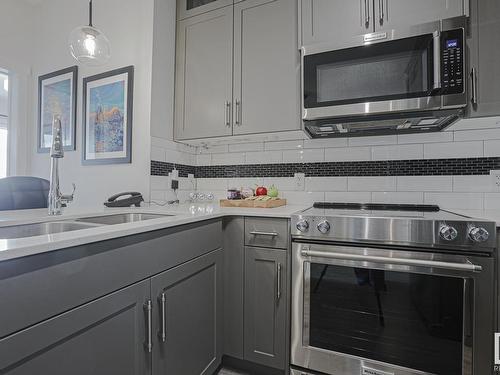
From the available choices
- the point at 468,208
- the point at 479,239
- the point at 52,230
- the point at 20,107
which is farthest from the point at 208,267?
the point at 20,107

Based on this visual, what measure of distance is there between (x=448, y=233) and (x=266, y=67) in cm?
140

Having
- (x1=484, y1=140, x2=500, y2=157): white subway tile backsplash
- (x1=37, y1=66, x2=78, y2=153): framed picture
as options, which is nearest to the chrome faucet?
(x1=37, y1=66, x2=78, y2=153): framed picture

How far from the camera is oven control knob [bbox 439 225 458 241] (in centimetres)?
116

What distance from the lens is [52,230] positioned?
3.93ft

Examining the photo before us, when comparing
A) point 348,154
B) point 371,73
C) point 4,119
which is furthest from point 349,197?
point 4,119

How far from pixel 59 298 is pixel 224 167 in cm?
171

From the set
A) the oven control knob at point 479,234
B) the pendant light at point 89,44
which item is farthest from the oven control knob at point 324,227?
the pendant light at point 89,44

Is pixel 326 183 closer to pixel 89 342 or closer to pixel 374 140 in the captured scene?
pixel 374 140

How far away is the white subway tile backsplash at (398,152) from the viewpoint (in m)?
1.77

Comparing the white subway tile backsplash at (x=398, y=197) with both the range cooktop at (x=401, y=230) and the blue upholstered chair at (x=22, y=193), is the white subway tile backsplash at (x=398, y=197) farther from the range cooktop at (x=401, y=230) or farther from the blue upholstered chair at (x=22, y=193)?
the blue upholstered chair at (x=22, y=193)

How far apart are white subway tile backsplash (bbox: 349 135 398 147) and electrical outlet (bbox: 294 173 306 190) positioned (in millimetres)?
409

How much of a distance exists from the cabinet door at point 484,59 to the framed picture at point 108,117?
6.78ft

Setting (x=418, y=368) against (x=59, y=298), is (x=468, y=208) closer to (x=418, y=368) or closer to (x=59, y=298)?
(x=418, y=368)

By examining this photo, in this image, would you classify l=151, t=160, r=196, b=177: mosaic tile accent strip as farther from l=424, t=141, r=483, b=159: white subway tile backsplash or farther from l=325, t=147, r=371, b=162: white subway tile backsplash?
l=424, t=141, r=483, b=159: white subway tile backsplash
